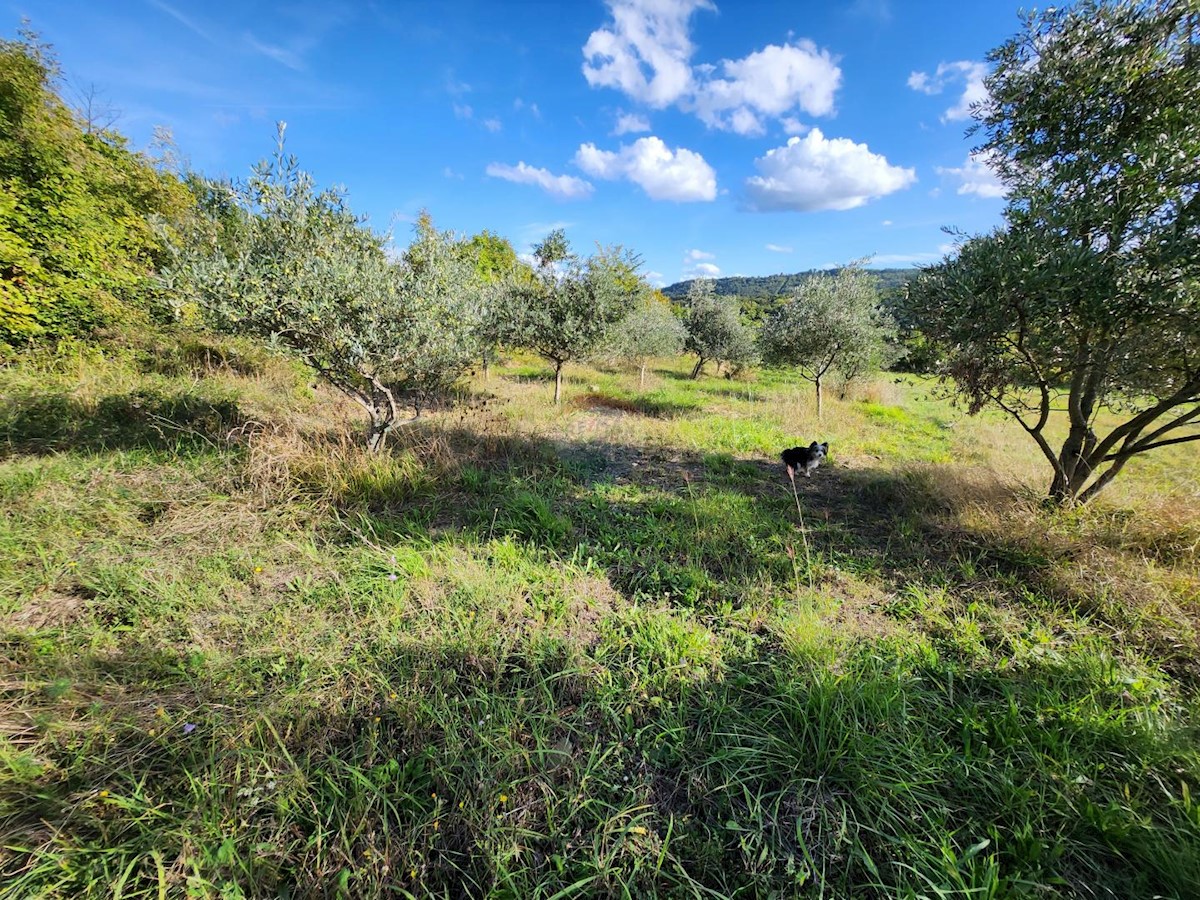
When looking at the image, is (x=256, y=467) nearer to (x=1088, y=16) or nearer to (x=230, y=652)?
(x=230, y=652)

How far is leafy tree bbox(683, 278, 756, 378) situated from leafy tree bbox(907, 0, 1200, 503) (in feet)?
51.3

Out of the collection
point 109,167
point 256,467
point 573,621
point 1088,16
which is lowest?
point 573,621

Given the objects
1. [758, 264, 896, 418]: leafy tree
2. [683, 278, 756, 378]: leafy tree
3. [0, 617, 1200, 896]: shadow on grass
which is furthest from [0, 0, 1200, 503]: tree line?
[683, 278, 756, 378]: leafy tree

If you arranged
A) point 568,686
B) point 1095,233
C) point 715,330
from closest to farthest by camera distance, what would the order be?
1. point 568,686
2. point 1095,233
3. point 715,330

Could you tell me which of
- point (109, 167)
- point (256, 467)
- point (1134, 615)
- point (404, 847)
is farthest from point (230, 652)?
point (109, 167)

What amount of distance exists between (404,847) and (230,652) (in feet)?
6.55

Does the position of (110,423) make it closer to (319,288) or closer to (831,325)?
(319,288)

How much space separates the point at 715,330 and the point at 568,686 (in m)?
20.9

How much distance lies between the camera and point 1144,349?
3.97 meters

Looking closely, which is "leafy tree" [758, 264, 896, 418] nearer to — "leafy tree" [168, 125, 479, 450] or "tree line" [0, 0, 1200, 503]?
"tree line" [0, 0, 1200, 503]

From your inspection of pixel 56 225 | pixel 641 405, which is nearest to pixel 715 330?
pixel 641 405

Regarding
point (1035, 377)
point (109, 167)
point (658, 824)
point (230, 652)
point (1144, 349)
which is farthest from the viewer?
point (109, 167)

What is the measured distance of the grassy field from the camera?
1854 mm

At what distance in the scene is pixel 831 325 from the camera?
480 inches
